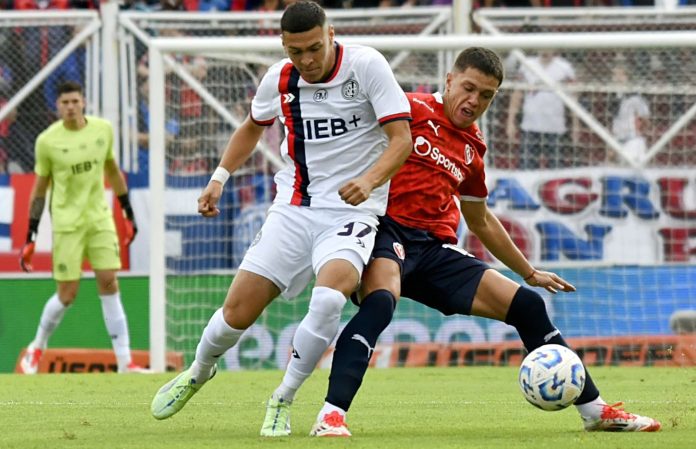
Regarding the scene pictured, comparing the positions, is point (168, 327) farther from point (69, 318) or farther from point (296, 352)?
point (296, 352)

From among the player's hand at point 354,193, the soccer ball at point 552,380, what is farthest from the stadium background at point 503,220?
the player's hand at point 354,193

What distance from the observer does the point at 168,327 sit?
13312 millimetres

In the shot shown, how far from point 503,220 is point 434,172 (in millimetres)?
6725

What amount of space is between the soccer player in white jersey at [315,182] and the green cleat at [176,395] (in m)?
0.14

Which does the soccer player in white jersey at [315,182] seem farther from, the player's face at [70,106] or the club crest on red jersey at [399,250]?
the player's face at [70,106]

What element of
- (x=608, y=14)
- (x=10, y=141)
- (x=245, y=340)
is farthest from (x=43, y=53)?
(x=608, y=14)

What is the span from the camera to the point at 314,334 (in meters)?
6.38

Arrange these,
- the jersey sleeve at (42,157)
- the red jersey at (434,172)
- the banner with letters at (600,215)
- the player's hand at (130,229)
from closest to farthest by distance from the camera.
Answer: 1. the red jersey at (434,172)
2. the jersey sleeve at (42,157)
3. the player's hand at (130,229)
4. the banner with letters at (600,215)

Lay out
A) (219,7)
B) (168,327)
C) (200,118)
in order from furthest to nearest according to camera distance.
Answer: (219,7) → (200,118) → (168,327)

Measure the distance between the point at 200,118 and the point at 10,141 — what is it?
240 cm

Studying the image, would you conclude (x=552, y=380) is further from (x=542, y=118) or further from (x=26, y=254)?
(x=542, y=118)

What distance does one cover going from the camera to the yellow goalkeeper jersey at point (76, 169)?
1312 centimetres

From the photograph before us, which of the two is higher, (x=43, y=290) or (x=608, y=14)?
(x=608, y=14)

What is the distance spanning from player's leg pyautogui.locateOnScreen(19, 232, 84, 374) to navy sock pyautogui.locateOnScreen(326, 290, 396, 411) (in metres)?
7.07
